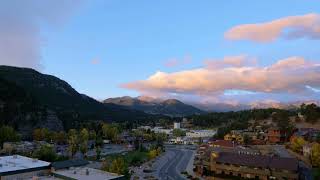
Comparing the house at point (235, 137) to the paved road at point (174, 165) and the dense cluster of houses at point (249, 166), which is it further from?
the dense cluster of houses at point (249, 166)

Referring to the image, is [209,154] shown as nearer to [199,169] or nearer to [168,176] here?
[199,169]

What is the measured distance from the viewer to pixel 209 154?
67.0 m

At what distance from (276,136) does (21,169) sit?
233ft

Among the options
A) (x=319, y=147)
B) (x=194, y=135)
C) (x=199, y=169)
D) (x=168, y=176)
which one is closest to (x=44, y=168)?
(x=168, y=176)

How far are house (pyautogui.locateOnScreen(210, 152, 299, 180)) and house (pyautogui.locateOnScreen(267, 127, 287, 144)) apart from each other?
41371 mm

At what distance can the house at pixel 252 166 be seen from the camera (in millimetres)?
56156

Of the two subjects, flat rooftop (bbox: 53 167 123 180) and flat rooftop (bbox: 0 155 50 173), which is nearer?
flat rooftop (bbox: 53 167 123 180)

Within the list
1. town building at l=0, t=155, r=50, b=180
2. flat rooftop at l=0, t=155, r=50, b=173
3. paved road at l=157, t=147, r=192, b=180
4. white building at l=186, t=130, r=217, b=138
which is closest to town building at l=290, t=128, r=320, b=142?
paved road at l=157, t=147, r=192, b=180

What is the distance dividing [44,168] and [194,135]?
10202cm

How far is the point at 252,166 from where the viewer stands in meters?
58.5

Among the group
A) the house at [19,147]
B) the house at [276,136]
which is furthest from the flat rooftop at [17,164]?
the house at [276,136]

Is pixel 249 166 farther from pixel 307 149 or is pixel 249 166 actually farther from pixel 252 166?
pixel 307 149

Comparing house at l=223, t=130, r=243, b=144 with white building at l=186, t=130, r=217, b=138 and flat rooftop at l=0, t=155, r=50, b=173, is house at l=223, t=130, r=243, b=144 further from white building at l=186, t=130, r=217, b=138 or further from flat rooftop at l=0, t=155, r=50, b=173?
flat rooftop at l=0, t=155, r=50, b=173

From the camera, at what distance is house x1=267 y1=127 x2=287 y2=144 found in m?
100
